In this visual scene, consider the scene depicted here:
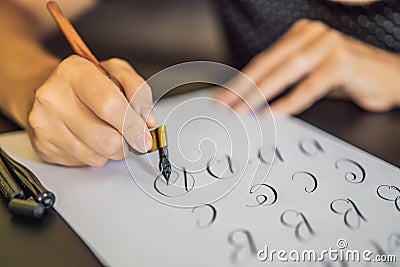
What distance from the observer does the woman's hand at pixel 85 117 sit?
365 mm

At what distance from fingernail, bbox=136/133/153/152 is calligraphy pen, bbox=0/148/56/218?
64 mm

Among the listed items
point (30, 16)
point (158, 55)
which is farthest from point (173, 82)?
point (30, 16)

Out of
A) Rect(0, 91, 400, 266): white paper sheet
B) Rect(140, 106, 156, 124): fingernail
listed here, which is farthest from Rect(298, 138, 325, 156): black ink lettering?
Rect(140, 106, 156, 124): fingernail

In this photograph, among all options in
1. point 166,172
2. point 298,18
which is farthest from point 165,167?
point 298,18

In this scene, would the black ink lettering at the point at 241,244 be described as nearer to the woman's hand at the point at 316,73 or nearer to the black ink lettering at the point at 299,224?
the black ink lettering at the point at 299,224

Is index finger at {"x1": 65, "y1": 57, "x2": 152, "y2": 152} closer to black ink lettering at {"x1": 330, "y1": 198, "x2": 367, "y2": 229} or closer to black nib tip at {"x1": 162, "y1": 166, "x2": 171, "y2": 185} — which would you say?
black nib tip at {"x1": 162, "y1": 166, "x2": 171, "y2": 185}

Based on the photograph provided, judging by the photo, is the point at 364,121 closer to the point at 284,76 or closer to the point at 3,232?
the point at 284,76

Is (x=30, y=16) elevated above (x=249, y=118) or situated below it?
above

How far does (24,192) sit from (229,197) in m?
0.13

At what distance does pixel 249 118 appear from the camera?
424 millimetres

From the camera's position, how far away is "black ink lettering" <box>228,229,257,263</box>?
0.31 m

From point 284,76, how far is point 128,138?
0.55ft

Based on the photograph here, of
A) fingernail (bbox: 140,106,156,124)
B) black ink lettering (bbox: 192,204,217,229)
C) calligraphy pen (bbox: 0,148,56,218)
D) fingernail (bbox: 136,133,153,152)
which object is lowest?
black ink lettering (bbox: 192,204,217,229)

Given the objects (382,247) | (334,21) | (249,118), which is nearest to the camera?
(382,247)
